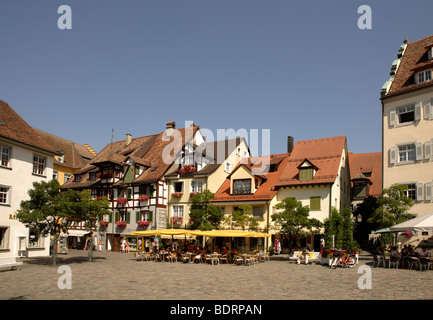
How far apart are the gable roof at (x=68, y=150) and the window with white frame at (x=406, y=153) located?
43047 millimetres

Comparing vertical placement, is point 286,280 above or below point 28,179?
below

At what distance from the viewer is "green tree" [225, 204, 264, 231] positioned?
35.7 meters

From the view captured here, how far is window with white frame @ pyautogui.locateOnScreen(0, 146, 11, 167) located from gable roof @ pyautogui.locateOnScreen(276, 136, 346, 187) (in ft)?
74.1

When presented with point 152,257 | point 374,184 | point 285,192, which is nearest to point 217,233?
point 152,257

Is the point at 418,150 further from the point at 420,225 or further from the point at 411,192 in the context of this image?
the point at 420,225

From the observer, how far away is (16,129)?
3338 centimetres

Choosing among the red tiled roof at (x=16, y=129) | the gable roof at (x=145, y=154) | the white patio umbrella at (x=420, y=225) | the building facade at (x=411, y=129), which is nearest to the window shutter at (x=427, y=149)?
the building facade at (x=411, y=129)

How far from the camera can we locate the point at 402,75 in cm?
3434

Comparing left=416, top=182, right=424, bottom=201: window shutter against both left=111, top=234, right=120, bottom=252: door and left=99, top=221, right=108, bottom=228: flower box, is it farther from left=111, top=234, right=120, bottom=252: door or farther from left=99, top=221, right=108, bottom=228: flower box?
left=99, top=221, right=108, bottom=228: flower box

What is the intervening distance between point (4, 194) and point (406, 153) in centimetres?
3107

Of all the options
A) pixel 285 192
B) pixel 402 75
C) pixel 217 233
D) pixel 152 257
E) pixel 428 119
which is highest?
pixel 402 75

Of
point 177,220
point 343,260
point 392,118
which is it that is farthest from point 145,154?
point 343,260
